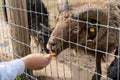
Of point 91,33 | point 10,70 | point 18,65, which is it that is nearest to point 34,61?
point 18,65

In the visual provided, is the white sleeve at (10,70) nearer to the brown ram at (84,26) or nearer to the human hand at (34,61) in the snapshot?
the human hand at (34,61)

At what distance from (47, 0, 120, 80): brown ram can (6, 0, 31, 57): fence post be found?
1.79ft

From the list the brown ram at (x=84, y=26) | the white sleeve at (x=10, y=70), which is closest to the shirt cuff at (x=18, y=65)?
the white sleeve at (x=10, y=70)

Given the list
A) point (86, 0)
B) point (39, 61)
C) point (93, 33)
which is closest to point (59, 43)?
point (93, 33)

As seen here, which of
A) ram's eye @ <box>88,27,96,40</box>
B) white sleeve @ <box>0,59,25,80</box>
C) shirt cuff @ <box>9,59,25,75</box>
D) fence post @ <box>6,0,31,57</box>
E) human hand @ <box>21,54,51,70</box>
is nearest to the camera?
white sleeve @ <box>0,59,25,80</box>

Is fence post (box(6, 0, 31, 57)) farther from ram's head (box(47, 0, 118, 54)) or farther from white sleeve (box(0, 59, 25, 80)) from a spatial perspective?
white sleeve (box(0, 59, 25, 80))

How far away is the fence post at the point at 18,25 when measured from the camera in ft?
14.0

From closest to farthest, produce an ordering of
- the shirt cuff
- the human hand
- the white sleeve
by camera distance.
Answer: the white sleeve
the shirt cuff
the human hand

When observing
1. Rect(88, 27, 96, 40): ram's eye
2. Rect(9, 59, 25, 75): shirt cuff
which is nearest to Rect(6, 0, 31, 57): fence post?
Rect(88, 27, 96, 40): ram's eye

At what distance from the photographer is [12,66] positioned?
6.31ft

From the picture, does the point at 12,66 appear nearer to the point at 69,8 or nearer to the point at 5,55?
the point at 69,8

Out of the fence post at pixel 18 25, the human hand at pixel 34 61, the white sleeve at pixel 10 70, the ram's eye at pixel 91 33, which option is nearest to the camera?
the white sleeve at pixel 10 70

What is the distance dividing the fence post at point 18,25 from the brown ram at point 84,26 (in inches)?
21.5

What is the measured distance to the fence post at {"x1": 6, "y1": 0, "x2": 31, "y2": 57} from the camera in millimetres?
4273
